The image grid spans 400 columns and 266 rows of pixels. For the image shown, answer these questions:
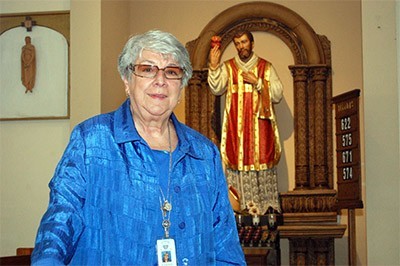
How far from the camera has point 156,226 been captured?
2602 millimetres

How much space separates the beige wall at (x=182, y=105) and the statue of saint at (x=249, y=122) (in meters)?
0.91

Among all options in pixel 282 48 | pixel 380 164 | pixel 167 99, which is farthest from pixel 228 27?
pixel 167 99

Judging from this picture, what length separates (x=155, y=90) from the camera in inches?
107

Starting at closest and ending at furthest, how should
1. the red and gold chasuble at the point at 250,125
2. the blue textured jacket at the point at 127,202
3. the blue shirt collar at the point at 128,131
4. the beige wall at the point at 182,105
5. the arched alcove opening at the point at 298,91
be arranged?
the blue textured jacket at the point at 127,202 → the blue shirt collar at the point at 128,131 → the beige wall at the point at 182,105 → the red and gold chasuble at the point at 250,125 → the arched alcove opening at the point at 298,91

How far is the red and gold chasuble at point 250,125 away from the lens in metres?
8.19

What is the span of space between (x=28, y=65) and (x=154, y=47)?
5341 mm

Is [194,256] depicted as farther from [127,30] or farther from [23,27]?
[127,30]

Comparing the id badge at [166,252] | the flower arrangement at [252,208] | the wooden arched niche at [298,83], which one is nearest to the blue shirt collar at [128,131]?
the id badge at [166,252]

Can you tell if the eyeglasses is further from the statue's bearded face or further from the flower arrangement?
the statue's bearded face

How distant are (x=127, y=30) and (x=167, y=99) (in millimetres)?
6680

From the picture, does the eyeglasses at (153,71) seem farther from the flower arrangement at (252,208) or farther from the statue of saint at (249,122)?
the statue of saint at (249,122)

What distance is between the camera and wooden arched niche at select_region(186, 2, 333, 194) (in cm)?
890

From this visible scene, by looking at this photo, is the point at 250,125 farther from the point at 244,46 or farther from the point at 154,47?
the point at 154,47

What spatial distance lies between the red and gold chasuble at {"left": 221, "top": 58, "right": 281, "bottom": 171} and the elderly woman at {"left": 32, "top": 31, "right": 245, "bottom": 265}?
531cm
